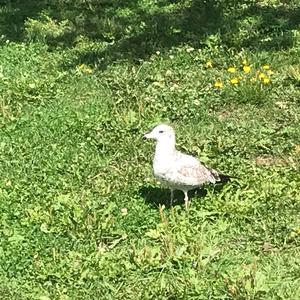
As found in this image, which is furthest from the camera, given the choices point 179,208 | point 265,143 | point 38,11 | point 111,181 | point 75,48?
point 38,11

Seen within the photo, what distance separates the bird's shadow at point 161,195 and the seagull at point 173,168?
0.21 m

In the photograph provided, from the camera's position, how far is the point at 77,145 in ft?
25.2

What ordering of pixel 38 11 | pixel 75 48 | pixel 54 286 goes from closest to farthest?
pixel 54 286, pixel 75 48, pixel 38 11

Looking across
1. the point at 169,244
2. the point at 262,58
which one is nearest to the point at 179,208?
the point at 169,244

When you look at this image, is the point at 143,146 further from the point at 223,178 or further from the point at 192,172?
the point at 192,172

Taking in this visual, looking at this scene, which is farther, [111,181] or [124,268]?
[111,181]

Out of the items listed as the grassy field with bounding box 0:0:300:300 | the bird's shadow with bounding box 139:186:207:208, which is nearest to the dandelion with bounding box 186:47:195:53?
the grassy field with bounding box 0:0:300:300

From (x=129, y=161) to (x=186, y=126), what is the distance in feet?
3.14

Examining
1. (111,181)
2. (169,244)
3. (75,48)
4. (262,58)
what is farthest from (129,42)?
(169,244)

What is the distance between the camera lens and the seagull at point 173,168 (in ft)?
20.8

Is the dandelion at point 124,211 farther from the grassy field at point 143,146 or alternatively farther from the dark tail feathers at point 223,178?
the dark tail feathers at point 223,178

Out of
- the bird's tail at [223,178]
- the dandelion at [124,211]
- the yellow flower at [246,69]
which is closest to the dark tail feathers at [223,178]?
the bird's tail at [223,178]

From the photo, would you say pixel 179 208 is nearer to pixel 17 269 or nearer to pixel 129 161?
pixel 129 161

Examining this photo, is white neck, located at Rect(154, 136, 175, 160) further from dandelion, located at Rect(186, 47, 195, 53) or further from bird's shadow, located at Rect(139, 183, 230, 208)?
dandelion, located at Rect(186, 47, 195, 53)
